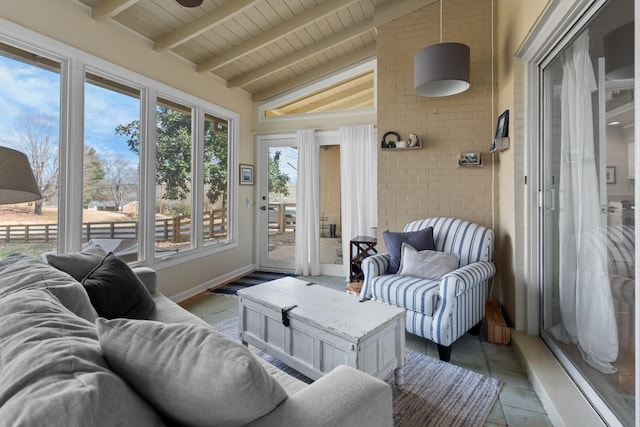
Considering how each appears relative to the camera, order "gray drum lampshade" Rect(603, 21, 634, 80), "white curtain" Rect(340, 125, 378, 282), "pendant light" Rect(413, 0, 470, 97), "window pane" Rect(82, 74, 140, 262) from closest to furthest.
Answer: "gray drum lampshade" Rect(603, 21, 634, 80)
"pendant light" Rect(413, 0, 470, 97)
"window pane" Rect(82, 74, 140, 262)
"white curtain" Rect(340, 125, 378, 282)

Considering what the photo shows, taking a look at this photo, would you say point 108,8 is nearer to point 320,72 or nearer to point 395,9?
point 320,72

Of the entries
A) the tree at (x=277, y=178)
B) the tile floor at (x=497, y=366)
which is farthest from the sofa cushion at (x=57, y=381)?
the tree at (x=277, y=178)

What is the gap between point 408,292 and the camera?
2301mm

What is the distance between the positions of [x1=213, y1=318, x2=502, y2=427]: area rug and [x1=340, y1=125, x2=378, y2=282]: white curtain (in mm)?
2148

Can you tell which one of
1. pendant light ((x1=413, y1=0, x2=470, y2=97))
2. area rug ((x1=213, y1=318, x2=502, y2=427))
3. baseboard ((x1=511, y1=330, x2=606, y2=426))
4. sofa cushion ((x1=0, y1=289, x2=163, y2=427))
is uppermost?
pendant light ((x1=413, y1=0, x2=470, y2=97))

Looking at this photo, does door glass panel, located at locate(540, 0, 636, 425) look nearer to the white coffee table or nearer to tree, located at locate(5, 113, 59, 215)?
the white coffee table

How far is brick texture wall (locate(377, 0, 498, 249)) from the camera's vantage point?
10.5ft

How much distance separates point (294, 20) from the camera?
3.27 metres

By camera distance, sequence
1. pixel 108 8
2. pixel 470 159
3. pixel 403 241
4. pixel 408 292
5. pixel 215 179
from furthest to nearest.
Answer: pixel 215 179 → pixel 470 159 → pixel 403 241 → pixel 108 8 → pixel 408 292

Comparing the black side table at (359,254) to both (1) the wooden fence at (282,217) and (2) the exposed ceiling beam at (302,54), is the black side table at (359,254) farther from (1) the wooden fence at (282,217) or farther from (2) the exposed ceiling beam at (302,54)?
(2) the exposed ceiling beam at (302,54)

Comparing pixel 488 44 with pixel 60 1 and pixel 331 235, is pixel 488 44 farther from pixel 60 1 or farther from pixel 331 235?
pixel 60 1

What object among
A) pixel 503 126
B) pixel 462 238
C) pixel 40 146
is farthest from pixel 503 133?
pixel 40 146

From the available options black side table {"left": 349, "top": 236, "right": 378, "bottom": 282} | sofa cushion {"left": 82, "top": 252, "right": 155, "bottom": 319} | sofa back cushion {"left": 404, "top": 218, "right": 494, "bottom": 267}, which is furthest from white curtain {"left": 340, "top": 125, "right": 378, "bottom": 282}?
sofa cushion {"left": 82, "top": 252, "right": 155, "bottom": 319}

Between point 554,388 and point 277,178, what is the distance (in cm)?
380
